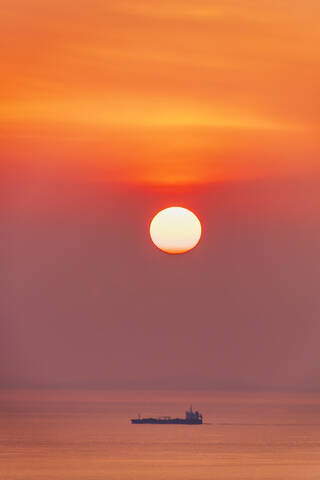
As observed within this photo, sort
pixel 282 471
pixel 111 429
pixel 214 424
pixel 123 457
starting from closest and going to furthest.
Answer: pixel 282 471 < pixel 123 457 < pixel 111 429 < pixel 214 424

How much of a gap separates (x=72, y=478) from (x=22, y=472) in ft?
12.8

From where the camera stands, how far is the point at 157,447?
77.2 m

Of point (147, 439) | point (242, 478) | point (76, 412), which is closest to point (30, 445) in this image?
point (147, 439)

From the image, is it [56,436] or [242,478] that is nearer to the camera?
[242,478]

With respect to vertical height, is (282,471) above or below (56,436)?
below

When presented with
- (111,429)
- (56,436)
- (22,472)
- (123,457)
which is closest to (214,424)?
(111,429)

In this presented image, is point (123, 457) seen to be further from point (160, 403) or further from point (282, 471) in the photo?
point (160, 403)

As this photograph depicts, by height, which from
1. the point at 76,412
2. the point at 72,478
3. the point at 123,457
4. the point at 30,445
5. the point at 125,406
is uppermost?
the point at 125,406

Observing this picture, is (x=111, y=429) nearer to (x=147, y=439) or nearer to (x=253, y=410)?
(x=147, y=439)

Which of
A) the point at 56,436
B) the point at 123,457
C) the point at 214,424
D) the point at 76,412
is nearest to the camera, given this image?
the point at 123,457

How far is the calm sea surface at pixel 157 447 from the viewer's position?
194 feet

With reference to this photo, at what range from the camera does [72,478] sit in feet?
181

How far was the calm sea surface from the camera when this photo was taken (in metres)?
59.1

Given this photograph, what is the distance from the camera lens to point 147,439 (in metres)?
85.2
